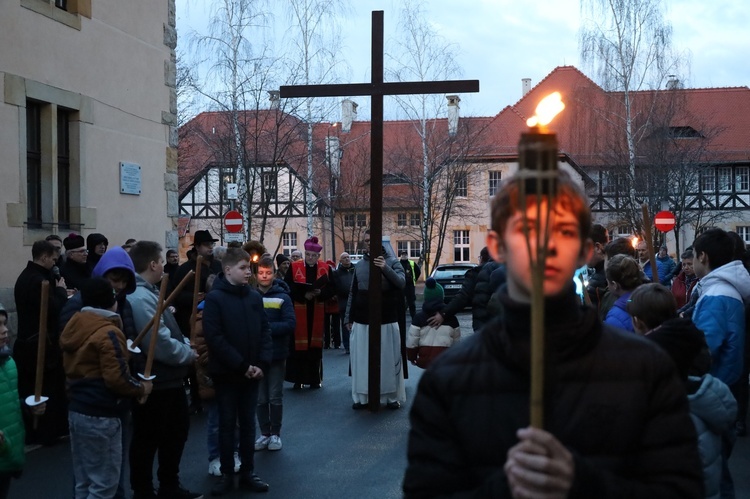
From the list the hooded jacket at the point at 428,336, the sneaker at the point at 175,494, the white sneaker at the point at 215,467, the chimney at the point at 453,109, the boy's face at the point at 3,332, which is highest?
the chimney at the point at 453,109

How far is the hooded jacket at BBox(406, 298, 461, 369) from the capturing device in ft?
35.0

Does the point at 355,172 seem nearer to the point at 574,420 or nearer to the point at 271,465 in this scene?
the point at 271,465

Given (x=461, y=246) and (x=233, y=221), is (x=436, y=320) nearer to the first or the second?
(x=233, y=221)

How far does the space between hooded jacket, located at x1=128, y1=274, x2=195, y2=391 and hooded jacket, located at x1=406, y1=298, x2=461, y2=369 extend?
406 cm

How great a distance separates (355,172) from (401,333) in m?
37.0

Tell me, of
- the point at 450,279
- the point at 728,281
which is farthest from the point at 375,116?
the point at 450,279

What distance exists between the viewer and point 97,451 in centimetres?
598

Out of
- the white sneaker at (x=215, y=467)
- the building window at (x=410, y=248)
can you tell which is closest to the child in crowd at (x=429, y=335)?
the white sneaker at (x=215, y=467)

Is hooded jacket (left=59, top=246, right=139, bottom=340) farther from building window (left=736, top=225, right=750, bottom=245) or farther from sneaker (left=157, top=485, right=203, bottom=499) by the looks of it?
building window (left=736, top=225, right=750, bottom=245)

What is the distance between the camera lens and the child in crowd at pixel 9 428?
17.1 ft

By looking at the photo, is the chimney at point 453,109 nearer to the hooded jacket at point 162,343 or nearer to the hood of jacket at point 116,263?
the hooded jacket at point 162,343

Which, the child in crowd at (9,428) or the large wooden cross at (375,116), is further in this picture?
the large wooden cross at (375,116)

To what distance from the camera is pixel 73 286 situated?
35.3 feet

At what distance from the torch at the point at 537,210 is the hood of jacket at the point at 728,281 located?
4.51 m
